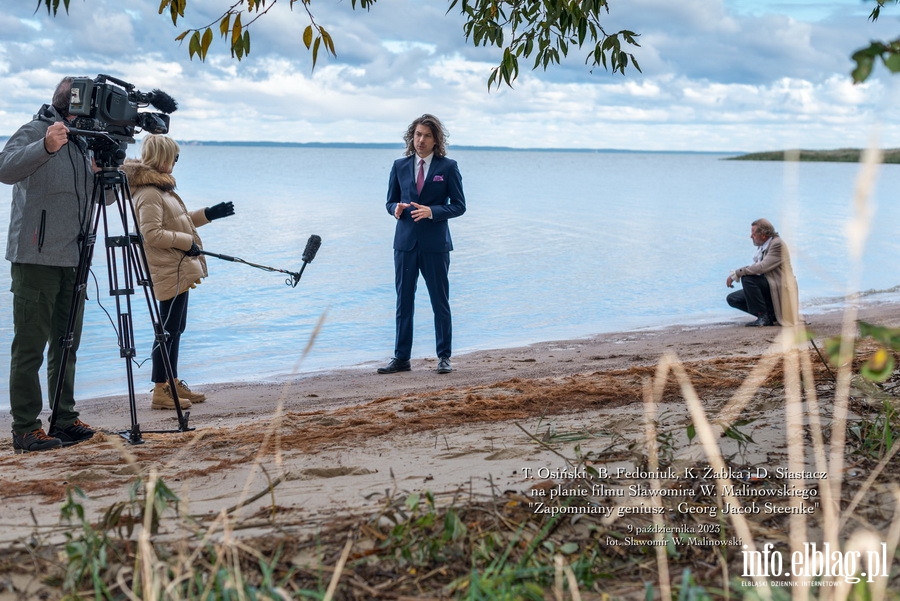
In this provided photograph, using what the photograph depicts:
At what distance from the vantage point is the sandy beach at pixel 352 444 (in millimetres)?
3045

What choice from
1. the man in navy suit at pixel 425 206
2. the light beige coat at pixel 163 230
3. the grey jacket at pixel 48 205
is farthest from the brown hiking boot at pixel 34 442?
the man in navy suit at pixel 425 206

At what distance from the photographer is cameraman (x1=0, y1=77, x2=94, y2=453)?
15.0 ft

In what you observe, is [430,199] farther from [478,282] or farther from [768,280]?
[478,282]

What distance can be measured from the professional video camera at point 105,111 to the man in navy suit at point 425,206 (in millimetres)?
2888

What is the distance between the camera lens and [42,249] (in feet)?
15.0

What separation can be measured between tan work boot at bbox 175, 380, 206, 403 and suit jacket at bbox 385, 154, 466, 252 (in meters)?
2.05

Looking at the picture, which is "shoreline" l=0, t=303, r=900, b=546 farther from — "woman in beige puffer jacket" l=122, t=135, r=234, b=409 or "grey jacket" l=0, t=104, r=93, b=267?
"grey jacket" l=0, t=104, r=93, b=267

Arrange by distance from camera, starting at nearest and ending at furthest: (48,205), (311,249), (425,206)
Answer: (48,205) < (311,249) < (425,206)

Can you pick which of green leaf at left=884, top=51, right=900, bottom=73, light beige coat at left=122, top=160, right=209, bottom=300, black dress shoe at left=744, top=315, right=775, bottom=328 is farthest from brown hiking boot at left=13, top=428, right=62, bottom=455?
black dress shoe at left=744, top=315, right=775, bottom=328

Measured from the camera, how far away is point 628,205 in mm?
40219

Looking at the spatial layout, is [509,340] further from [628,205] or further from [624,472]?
[628,205]

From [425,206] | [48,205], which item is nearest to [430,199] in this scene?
[425,206]

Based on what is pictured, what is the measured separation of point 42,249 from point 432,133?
11.4 feet

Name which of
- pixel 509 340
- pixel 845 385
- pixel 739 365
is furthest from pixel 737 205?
pixel 845 385
